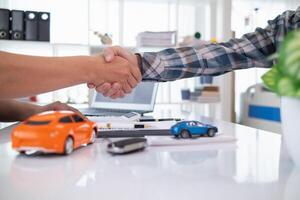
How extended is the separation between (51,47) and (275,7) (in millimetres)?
2463

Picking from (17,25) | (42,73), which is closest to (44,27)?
(17,25)

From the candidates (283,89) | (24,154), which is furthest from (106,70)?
(283,89)

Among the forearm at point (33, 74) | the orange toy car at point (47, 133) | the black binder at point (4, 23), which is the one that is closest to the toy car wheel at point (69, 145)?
the orange toy car at point (47, 133)

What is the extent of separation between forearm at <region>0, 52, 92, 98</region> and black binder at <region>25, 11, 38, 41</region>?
75.6 inches

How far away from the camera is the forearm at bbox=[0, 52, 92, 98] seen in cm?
64

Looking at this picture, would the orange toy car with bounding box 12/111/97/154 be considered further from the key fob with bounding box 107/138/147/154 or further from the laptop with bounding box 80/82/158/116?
the laptop with bounding box 80/82/158/116

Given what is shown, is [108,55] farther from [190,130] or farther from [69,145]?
[69,145]

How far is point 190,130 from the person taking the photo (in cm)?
80

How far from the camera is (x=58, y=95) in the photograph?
9.14ft

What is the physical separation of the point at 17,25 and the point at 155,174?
244 centimetres

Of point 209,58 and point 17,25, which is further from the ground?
point 17,25

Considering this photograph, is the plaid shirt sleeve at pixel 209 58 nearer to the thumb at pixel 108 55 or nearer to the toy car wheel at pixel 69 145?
the thumb at pixel 108 55

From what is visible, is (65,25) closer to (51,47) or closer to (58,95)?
(51,47)

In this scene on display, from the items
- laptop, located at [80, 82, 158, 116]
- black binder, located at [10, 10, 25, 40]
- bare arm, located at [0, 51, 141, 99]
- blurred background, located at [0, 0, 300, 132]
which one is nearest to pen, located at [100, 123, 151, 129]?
bare arm, located at [0, 51, 141, 99]
